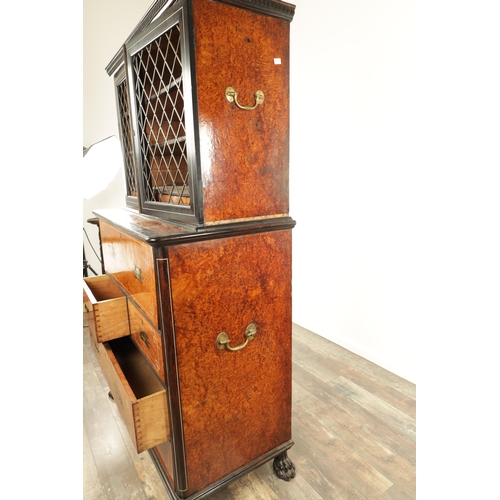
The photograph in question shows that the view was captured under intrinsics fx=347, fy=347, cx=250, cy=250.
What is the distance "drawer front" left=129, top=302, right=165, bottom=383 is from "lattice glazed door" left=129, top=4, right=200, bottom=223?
1.29 ft

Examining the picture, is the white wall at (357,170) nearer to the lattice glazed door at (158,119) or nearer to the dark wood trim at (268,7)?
the dark wood trim at (268,7)

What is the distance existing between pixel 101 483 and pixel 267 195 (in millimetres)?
1309

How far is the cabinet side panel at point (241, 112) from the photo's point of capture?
98 cm

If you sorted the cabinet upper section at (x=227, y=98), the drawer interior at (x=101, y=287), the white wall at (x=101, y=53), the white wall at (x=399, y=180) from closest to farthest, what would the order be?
the white wall at (x=399, y=180)
the cabinet upper section at (x=227, y=98)
the drawer interior at (x=101, y=287)
the white wall at (x=101, y=53)

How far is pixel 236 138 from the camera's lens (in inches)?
41.9

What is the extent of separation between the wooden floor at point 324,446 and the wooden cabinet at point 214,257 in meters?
0.13

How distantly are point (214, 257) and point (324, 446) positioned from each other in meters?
1.07

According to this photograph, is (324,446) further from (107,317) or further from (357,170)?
(357,170)

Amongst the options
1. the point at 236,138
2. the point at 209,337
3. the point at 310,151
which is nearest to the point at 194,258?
the point at 209,337

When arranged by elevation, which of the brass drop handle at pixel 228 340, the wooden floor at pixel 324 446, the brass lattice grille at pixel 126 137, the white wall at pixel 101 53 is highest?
the white wall at pixel 101 53

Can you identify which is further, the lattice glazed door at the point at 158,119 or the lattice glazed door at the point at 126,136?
the lattice glazed door at the point at 126,136

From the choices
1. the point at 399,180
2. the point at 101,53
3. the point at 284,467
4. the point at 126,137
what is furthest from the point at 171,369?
the point at 101,53

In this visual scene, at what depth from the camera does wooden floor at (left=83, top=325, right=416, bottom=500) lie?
Answer: 4.38 feet

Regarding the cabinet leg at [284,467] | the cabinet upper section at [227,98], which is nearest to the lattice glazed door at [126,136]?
the cabinet upper section at [227,98]
